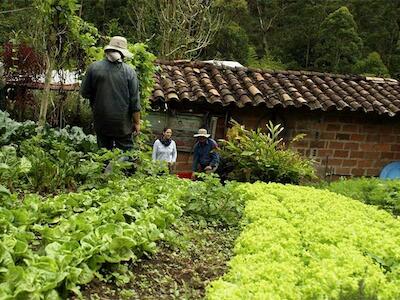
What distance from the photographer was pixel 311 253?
4.20 meters

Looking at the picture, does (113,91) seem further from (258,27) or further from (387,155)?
(258,27)

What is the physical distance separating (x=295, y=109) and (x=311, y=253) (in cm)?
952

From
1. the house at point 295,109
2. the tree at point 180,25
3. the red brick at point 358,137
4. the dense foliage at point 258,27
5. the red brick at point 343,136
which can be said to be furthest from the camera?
the dense foliage at point 258,27

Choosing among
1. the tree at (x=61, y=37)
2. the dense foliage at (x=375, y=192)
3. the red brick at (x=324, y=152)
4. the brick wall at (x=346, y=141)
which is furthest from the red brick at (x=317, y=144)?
the tree at (x=61, y=37)

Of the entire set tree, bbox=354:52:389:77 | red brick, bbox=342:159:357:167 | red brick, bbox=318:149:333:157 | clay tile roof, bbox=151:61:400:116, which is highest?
tree, bbox=354:52:389:77

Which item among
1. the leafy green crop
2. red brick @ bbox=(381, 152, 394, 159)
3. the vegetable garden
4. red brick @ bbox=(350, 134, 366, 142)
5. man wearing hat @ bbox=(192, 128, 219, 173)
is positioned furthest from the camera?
red brick @ bbox=(381, 152, 394, 159)

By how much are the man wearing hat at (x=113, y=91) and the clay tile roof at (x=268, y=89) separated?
525cm

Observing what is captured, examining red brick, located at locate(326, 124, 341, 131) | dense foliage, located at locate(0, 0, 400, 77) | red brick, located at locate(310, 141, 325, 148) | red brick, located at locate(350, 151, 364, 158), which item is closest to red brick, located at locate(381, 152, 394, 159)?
red brick, located at locate(350, 151, 364, 158)

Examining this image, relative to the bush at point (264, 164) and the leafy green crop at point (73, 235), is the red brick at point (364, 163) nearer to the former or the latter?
the bush at point (264, 164)

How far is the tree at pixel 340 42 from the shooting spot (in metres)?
25.3

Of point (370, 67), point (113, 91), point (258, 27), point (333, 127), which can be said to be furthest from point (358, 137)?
point (258, 27)

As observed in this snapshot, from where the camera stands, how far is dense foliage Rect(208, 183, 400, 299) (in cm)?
324

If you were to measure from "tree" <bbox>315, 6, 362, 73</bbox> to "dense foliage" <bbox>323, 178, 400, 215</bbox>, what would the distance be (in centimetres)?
1744

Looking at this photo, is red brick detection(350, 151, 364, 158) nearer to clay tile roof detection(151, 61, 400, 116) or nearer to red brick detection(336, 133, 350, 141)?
red brick detection(336, 133, 350, 141)
